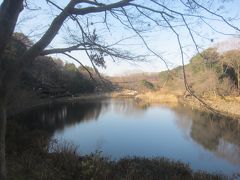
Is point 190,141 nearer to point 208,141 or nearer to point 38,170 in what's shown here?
point 208,141

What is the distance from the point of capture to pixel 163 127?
1947 centimetres

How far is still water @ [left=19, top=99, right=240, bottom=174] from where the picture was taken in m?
12.6

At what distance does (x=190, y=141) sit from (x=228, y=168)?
14.5 feet

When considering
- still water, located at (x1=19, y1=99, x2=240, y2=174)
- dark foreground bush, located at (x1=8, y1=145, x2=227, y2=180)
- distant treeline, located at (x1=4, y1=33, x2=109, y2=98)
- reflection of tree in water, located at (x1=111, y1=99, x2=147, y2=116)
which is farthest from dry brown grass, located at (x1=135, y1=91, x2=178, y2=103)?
dark foreground bush, located at (x1=8, y1=145, x2=227, y2=180)

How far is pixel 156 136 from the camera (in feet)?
54.4

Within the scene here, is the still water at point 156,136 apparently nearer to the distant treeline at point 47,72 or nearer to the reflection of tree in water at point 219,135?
the reflection of tree in water at point 219,135

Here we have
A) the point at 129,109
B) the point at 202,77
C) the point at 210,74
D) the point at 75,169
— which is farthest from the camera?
the point at 129,109

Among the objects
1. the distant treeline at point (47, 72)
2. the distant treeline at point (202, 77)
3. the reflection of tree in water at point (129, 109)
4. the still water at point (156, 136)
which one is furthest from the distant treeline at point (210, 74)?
the reflection of tree in water at point (129, 109)

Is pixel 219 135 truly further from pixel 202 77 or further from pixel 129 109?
Result: pixel 129 109

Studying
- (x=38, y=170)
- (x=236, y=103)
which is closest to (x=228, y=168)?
(x=38, y=170)

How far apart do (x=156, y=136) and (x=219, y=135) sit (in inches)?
121

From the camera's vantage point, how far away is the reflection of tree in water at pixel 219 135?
13.6 metres

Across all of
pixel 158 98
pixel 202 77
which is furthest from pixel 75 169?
pixel 158 98

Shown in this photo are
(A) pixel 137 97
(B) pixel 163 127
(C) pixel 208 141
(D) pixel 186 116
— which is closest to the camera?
(C) pixel 208 141
